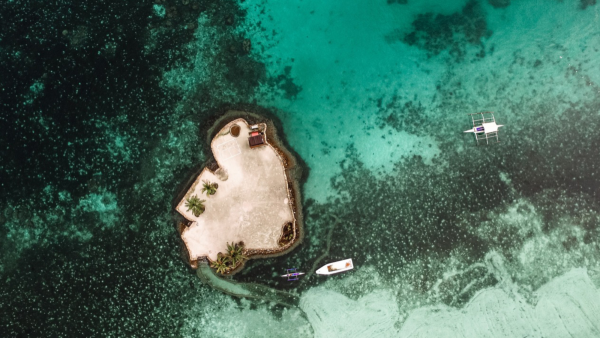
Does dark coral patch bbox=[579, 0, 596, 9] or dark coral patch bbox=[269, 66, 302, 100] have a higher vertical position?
dark coral patch bbox=[579, 0, 596, 9]

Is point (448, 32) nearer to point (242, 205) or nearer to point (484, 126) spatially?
point (484, 126)

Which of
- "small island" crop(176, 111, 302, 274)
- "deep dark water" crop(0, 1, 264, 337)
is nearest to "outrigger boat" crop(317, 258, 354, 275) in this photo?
"small island" crop(176, 111, 302, 274)

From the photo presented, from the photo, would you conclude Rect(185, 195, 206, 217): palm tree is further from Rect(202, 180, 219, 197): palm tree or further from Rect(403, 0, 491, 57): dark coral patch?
Rect(403, 0, 491, 57): dark coral patch

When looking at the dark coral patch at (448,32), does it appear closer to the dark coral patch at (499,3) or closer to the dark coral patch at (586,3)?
the dark coral patch at (499,3)

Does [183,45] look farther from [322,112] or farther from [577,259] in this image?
[577,259]

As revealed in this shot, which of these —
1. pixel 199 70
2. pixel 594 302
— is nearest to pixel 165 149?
pixel 199 70

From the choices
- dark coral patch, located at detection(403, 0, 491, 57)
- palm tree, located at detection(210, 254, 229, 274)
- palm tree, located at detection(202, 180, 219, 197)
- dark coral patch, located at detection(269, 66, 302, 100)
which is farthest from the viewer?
dark coral patch, located at detection(403, 0, 491, 57)
